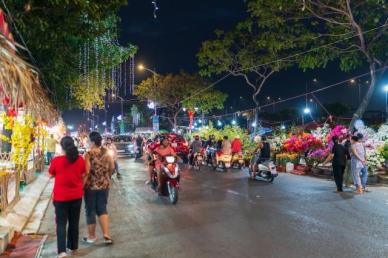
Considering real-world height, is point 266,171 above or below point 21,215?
above

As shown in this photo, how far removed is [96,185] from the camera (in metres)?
7.91

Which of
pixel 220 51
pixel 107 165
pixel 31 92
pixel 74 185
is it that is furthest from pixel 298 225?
pixel 220 51

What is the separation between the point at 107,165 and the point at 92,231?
3.83ft

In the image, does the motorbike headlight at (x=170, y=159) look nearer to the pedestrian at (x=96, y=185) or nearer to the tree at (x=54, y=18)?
the tree at (x=54, y=18)

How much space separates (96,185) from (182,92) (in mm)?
41463

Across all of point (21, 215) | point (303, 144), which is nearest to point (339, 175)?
point (303, 144)

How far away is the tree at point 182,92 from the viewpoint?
48625 mm

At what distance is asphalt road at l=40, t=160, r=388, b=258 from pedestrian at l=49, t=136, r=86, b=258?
0.63 m

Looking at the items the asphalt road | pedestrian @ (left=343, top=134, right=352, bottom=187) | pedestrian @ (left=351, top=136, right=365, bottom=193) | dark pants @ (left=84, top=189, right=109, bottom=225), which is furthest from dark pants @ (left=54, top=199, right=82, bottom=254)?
pedestrian @ (left=343, top=134, right=352, bottom=187)

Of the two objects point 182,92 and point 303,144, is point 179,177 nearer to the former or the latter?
point 303,144

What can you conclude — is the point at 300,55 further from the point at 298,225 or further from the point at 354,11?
the point at 298,225

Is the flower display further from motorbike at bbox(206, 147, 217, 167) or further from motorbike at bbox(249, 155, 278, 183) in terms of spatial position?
motorbike at bbox(249, 155, 278, 183)

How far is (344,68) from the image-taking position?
23.4m

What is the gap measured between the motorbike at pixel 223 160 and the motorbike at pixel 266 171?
14.6 ft
